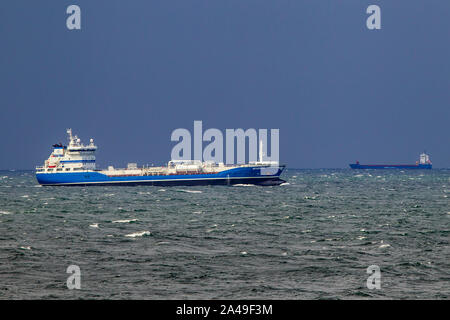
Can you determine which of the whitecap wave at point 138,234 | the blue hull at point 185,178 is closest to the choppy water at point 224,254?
the whitecap wave at point 138,234

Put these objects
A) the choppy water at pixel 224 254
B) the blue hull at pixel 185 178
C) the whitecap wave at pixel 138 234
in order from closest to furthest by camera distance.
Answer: the choppy water at pixel 224 254, the whitecap wave at pixel 138 234, the blue hull at pixel 185 178

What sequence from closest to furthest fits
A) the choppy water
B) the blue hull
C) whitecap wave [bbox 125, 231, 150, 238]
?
1. the choppy water
2. whitecap wave [bbox 125, 231, 150, 238]
3. the blue hull

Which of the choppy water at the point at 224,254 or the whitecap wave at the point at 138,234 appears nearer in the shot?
the choppy water at the point at 224,254

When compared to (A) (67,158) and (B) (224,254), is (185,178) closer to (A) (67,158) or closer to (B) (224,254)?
(A) (67,158)

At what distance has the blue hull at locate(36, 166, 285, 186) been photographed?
336 feet

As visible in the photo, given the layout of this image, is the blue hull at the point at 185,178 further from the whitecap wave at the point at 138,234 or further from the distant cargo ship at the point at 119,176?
the whitecap wave at the point at 138,234

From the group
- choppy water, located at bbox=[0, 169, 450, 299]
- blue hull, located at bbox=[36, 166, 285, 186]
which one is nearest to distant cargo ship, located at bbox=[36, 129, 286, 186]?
blue hull, located at bbox=[36, 166, 285, 186]

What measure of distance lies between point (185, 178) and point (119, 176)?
13.2 metres

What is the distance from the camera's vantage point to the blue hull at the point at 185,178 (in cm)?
10238

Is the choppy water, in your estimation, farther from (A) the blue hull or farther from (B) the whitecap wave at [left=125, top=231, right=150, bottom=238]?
(A) the blue hull
